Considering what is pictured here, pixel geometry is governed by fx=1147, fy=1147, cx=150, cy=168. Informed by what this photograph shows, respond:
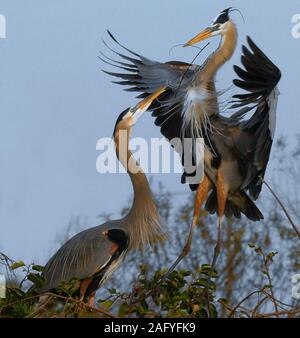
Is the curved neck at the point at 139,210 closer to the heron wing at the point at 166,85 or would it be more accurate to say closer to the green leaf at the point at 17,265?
the heron wing at the point at 166,85

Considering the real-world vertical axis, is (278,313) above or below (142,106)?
below

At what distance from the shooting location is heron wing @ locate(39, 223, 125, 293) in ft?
19.3

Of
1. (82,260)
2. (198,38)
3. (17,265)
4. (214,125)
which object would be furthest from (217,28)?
(17,265)

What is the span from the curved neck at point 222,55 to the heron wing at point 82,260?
102 centimetres

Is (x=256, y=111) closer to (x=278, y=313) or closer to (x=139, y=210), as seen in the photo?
(x=139, y=210)

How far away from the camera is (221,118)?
621cm

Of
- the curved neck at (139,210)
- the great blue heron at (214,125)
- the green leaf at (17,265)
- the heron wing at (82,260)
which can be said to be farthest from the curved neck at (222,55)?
the green leaf at (17,265)

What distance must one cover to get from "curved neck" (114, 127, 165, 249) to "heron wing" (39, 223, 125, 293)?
5.7 inches

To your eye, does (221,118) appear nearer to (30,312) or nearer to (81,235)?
(81,235)

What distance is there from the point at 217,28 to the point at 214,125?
609 millimetres

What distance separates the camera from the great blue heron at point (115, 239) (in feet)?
19.3

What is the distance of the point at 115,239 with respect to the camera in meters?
5.98
